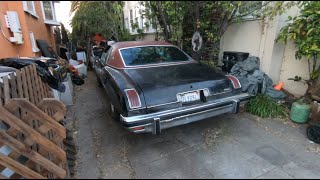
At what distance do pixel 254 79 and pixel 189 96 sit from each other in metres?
2.12

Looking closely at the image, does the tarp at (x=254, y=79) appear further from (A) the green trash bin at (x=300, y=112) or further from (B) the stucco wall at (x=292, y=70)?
(A) the green trash bin at (x=300, y=112)

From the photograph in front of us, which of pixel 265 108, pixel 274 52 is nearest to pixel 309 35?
pixel 274 52

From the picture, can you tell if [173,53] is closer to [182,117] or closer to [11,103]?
[182,117]

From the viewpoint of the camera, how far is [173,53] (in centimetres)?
419

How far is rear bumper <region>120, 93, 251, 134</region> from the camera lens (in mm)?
2676

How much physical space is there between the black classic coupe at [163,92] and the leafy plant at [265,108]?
2.87 ft

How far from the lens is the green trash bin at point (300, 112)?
368 centimetres

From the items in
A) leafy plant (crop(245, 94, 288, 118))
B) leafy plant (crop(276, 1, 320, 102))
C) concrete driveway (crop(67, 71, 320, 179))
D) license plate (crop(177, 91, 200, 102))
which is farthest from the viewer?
leafy plant (crop(245, 94, 288, 118))

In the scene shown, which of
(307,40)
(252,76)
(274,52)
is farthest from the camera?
(274,52)

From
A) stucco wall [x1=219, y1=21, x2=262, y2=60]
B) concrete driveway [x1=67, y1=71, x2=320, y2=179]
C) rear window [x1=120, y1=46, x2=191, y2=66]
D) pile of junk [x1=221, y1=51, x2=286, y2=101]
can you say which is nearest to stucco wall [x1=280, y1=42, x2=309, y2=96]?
pile of junk [x1=221, y1=51, x2=286, y2=101]

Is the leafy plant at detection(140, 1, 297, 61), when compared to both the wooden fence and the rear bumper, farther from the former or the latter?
the wooden fence

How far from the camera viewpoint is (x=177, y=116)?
2848mm

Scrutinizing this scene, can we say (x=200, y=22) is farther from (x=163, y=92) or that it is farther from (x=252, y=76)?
(x=252, y=76)

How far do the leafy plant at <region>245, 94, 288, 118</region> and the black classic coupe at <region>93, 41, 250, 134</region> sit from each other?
0.87m
